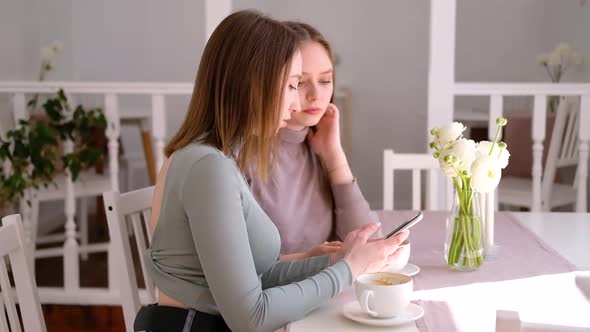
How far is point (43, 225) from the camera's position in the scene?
17.7 feet

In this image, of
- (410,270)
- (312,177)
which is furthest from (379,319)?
(312,177)

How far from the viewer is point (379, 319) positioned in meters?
1.28

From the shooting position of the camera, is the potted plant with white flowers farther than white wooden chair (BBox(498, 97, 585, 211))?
No

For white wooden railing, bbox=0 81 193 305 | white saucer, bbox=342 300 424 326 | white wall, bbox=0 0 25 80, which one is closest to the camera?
white saucer, bbox=342 300 424 326

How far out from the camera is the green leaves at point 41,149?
353cm

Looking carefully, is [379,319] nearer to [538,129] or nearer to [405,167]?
[405,167]

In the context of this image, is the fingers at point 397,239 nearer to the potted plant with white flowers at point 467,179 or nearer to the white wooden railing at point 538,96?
the potted plant with white flowers at point 467,179

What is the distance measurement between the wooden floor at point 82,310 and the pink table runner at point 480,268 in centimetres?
188

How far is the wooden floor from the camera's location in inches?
138

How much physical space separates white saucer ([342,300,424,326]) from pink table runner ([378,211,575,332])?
2cm

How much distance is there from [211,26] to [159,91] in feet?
1.09

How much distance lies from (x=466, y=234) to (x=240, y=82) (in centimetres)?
55

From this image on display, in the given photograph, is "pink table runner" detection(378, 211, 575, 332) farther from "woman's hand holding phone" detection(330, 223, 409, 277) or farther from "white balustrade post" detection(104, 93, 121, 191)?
"white balustrade post" detection(104, 93, 121, 191)

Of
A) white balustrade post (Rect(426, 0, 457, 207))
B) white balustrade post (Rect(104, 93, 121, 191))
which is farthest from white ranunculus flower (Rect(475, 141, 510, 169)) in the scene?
white balustrade post (Rect(104, 93, 121, 191))
